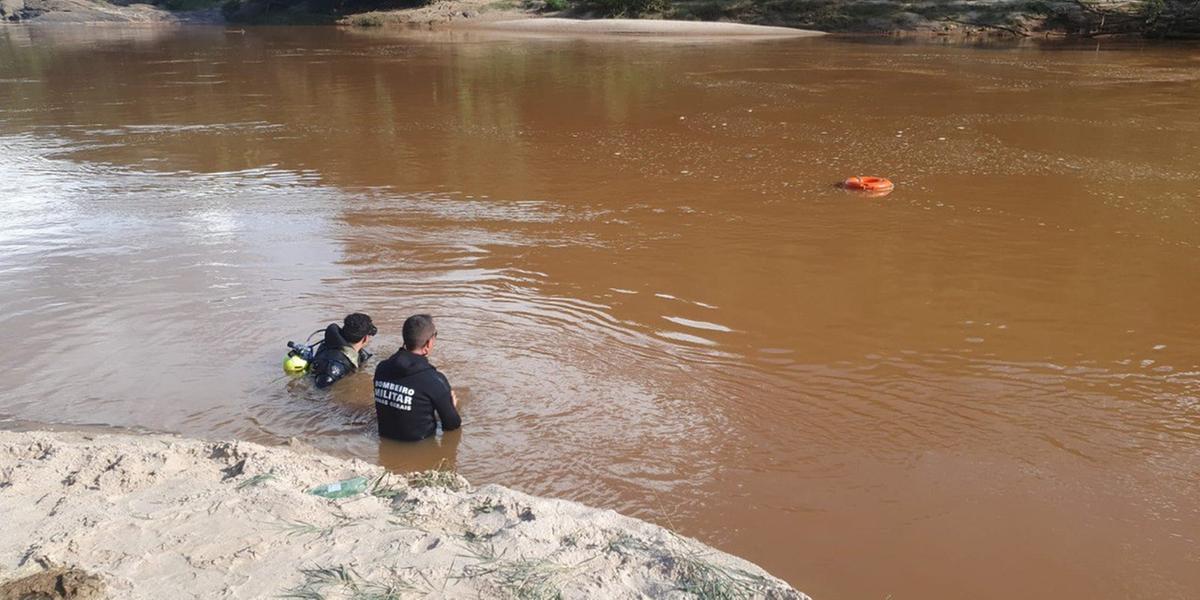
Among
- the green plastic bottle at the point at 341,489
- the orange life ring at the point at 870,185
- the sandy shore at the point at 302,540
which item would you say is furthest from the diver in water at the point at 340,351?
the orange life ring at the point at 870,185

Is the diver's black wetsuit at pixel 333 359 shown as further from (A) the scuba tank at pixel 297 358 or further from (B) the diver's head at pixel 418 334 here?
Answer: (B) the diver's head at pixel 418 334

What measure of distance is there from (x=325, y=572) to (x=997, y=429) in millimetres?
4126

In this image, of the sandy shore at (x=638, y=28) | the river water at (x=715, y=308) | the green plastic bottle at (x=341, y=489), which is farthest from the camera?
the sandy shore at (x=638, y=28)

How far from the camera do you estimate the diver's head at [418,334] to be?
17.2 ft

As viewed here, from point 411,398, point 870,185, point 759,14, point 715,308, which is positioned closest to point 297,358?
point 411,398

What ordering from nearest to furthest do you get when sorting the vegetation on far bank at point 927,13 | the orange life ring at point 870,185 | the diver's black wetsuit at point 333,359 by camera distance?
the diver's black wetsuit at point 333,359, the orange life ring at point 870,185, the vegetation on far bank at point 927,13

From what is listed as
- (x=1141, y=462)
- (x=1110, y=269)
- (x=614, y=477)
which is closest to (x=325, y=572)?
(x=614, y=477)

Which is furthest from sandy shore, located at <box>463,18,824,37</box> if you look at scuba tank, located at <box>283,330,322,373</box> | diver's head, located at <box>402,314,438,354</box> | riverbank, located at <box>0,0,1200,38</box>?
diver's head, located at <box>402,314,438,354</box>

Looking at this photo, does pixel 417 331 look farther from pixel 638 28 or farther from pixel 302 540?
pixel 638 28

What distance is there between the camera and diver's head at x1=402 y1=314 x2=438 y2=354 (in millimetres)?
5230

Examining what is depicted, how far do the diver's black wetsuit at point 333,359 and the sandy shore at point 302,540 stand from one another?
1.58 m

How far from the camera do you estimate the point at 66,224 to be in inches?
393

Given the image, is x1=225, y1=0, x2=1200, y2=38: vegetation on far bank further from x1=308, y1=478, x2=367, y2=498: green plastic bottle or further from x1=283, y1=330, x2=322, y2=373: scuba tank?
x1=308, y1=478, x2=367, y2=498: green plastic bottle

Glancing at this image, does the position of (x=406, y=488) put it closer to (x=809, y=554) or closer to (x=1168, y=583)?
(x=809, y=554)
